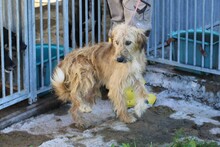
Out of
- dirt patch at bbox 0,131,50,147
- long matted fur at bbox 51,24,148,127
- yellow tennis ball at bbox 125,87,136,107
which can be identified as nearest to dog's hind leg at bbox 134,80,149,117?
long matted fur at bbox 51,24,148,127

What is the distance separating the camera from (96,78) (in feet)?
18.1

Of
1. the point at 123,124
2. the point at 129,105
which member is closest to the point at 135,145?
the point at 123,124

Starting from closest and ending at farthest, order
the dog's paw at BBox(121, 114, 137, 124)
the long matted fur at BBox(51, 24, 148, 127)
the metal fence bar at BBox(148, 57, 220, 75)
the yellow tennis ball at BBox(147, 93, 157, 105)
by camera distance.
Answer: the long matted fur at BBox(51, 24, 148, 127)
the dog's paw at BBox(121, 114, 137, 124)
the yellow tennis ball at BBox(147, 93, 157, 105)
the metal fence bar at BBox(148, 57, 220, 75)

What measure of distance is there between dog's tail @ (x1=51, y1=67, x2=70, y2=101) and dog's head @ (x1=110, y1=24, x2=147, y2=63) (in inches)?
Answer: 25.7

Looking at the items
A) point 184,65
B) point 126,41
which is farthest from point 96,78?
point 184,65

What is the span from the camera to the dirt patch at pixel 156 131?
507 cm

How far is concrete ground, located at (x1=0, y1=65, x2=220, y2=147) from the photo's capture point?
5062 millimetres

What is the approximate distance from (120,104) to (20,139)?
41.4 inches

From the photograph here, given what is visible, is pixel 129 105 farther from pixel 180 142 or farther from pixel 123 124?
pixel 180 142

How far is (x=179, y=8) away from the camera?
649cm

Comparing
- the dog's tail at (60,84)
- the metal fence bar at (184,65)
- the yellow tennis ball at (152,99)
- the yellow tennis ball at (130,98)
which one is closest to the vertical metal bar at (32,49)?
the dog's tail at (60,84)

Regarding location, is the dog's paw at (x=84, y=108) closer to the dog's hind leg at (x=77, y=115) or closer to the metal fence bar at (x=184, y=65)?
the dog's hind leg at (x=77, y=115)

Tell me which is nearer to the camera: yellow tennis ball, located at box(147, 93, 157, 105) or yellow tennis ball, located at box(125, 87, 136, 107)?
yellow tennis ball, located at box(125, 87, 136, 107)

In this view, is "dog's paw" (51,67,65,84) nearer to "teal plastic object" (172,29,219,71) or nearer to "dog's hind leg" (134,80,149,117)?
"dog's hind leg" (134,80,149,117)
